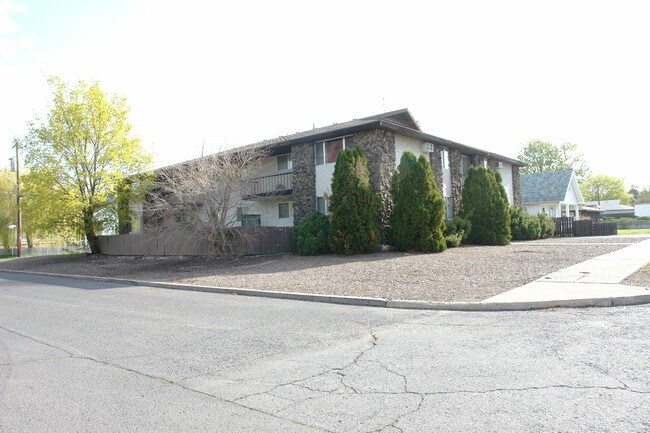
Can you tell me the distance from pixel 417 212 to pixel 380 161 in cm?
312

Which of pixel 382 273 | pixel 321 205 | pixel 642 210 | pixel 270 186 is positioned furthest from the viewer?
pixel 642 210

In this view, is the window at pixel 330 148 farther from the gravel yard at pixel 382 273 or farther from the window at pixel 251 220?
the gravel yard at pixel 382 273

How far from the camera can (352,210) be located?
19.6 meters

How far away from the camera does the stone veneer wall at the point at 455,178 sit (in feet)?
90.4

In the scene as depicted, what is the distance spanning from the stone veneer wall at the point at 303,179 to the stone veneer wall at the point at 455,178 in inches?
353

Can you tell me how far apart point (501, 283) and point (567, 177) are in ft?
124

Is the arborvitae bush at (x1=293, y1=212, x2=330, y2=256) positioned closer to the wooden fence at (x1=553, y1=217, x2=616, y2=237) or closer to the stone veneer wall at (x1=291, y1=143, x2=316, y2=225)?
the stone veneer wall at (x1=291, y1=143, x2=316, y2=225)

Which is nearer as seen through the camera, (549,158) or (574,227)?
(574,227)

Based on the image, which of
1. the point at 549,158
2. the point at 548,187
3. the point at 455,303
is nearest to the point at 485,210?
the point at 455,303

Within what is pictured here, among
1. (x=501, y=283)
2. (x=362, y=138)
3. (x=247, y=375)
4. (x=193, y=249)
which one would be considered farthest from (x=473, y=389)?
(x=193, y=249)

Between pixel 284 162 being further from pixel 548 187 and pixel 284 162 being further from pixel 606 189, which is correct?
pixel 606 189

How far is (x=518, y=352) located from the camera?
5.73m

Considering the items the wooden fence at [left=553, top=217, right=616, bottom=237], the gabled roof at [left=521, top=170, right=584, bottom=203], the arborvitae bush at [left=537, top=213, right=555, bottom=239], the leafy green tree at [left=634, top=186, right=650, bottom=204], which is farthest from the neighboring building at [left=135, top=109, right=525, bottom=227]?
the leafy green tree at [left=634, top=186, right=650, bottom=204]

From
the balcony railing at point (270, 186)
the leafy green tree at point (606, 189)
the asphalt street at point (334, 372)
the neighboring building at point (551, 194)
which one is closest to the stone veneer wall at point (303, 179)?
the balcony railing at point (270, 186)
